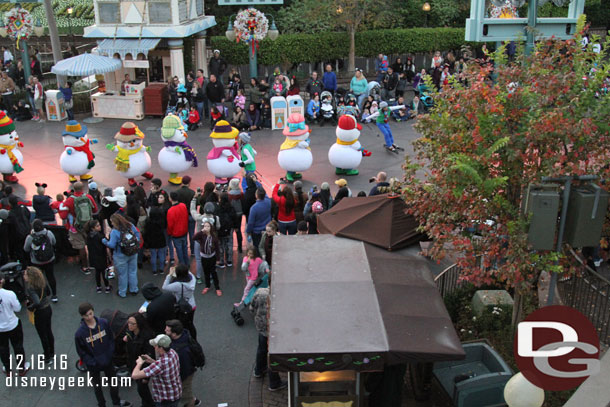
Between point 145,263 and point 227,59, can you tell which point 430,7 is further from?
point 145,263

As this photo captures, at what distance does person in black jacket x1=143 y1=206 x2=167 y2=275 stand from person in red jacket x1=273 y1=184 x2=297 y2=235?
1.98 meters

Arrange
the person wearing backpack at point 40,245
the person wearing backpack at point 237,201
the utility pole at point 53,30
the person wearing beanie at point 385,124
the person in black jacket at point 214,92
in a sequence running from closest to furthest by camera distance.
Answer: the person wearing backpack at point 40,245 → the person wearing backpack at point 237,201 → the person wearing beanie at point 385,124 → the utility pole at point 53,30 → the person in black jacket at point 214,92

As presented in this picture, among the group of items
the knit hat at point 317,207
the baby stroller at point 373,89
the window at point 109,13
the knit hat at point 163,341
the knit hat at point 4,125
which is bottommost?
the knit hat at point 163,341

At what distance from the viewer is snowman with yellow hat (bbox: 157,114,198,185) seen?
14.8m

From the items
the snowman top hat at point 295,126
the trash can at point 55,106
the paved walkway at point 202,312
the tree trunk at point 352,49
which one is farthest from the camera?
the tree trunk at point 352,49

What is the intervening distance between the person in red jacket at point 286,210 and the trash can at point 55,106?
38.3 feet

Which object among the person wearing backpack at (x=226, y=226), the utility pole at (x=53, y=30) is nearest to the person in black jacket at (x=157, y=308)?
the person wearing backpack at (x=226, y=226)

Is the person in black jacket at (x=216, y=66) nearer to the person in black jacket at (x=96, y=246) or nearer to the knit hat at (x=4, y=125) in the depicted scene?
the knit hat at (x=4, y=125)

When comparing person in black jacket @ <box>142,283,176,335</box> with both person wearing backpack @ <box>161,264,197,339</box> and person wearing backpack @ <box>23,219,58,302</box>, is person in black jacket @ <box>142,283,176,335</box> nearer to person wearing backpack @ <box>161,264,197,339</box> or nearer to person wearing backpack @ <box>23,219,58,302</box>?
person wearing backpack @ <box>161,264,197,339</box>

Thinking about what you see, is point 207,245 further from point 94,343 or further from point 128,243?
point 94,343

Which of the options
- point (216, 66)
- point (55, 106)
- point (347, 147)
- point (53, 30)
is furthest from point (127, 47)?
point (347, 147)

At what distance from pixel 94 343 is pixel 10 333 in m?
1.58

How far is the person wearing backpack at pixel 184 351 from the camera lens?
750 cm

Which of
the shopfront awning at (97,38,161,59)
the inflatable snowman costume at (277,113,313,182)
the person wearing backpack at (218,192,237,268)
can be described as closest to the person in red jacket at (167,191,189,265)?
the person wearing backpack at (218,192,237,268)
